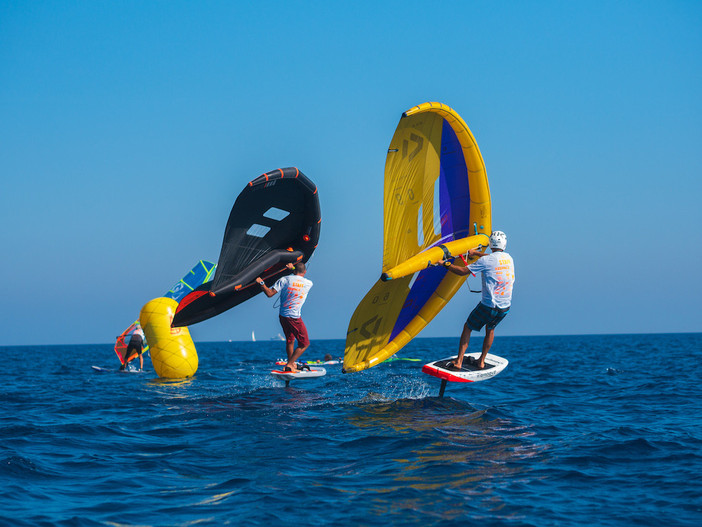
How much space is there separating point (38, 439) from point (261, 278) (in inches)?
259

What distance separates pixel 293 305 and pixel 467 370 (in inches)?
180

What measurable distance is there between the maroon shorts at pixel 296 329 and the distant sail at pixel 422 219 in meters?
1.55

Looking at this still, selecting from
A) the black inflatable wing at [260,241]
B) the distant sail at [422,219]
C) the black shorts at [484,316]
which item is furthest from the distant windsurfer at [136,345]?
the black shorts at [484,316]

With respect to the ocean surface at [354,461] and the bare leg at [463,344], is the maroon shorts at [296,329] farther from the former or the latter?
Answer: the bare leg at [463,344]

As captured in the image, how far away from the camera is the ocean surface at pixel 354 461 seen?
608cm

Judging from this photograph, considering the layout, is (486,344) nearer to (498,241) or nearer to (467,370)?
(467,370)

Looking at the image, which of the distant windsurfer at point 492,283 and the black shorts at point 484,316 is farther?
the black shorts at point 484,316

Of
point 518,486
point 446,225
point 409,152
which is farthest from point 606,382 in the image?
point 518,486

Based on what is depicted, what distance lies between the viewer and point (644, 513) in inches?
238

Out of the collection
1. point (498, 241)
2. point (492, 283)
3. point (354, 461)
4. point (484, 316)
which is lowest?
point (354, 461)

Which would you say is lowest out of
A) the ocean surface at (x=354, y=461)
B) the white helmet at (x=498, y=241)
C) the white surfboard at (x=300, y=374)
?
the ocean surface at (x=354, y=461)

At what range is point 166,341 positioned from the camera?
19359 millimetres

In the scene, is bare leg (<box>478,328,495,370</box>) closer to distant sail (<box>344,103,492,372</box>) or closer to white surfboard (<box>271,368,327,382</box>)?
distant sail (<box>344,103,492,372</box>)

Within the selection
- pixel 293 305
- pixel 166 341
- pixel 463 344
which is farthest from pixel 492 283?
pixel 166 341
